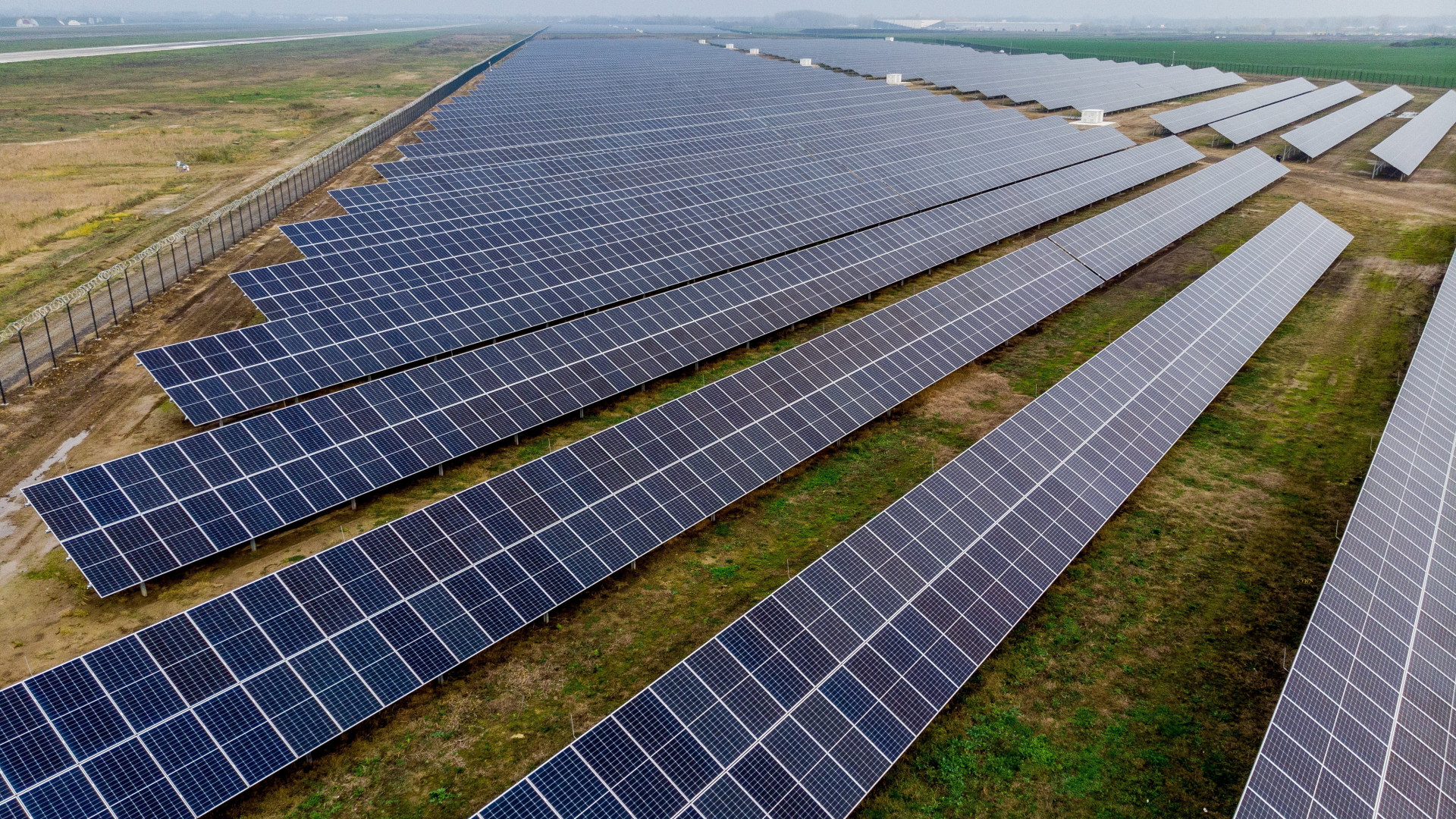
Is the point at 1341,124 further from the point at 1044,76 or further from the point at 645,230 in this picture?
the point at 645,230

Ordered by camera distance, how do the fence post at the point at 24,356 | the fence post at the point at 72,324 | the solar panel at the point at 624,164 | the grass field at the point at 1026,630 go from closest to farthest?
the grass field at the point at 1026,630, the fence post at the point at 24,356, the fence post at the point at 72,324, the solar panel at the point at 624,164

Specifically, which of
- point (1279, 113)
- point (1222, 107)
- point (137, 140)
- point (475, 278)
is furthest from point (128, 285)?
point (1279, 113)

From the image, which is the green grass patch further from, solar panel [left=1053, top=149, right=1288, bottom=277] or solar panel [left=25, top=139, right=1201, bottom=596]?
solar panel [left=25, top=139, right=1201, bottom=596]

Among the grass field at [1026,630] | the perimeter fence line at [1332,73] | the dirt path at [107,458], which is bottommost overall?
the grass field at [1026,630]

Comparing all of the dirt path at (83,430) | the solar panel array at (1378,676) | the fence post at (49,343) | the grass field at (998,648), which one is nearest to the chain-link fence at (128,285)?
the fence post at (49,343)

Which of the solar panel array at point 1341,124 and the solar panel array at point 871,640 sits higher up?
the solar panel array at point 1341,124

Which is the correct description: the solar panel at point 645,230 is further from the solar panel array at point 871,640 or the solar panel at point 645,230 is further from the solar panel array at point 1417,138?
the solar panel array at point 1417,138
